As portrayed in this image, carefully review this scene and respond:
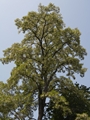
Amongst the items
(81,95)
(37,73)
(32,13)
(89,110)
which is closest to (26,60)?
(37,73)

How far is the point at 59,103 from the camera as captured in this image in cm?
1598

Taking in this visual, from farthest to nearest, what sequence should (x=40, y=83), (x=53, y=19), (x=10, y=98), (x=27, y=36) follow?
(x=27, y=36), (x=53, y=19), (x=40, y=83), (x=10, y=98)

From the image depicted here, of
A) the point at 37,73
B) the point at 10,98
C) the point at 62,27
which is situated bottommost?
the point at 10,98

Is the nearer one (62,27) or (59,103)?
(59,103)

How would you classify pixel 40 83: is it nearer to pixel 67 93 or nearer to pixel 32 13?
pixel 67 93

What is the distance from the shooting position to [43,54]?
62.5ft

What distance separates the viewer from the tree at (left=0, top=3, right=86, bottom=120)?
17.6m

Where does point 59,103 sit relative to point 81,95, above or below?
below

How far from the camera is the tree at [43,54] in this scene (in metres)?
17.6

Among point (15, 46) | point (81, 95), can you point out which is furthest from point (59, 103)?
point (15, 46)

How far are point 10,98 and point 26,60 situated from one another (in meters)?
3.86

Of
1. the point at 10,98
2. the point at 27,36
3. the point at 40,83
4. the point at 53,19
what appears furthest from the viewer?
the point at 27,36

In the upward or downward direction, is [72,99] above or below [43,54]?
below

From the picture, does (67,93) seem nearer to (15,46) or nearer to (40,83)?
(40,83)
